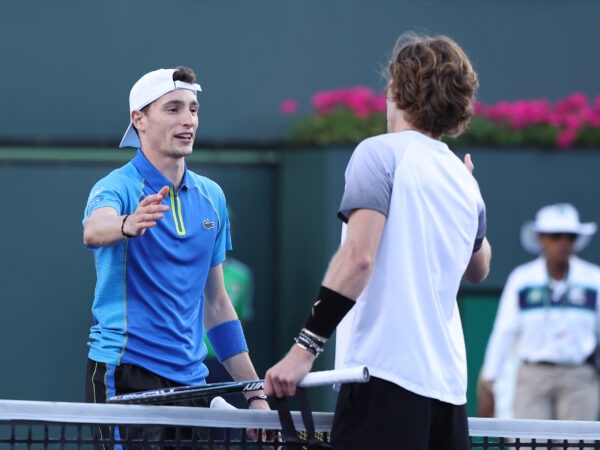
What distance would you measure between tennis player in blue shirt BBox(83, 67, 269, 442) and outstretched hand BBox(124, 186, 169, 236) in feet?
0.27

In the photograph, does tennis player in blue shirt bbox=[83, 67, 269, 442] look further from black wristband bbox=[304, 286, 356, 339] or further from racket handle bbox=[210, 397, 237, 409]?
black wristband bbox=[304, 286, 356, 339]

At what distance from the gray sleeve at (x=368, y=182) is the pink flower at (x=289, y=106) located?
7467 millimetres

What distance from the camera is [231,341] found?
4.42 metres

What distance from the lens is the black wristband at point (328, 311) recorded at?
3521 mm

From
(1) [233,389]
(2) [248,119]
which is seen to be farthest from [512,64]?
(1) [233,389]

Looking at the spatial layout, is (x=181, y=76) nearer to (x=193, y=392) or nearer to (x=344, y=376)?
(x=193, y=392)

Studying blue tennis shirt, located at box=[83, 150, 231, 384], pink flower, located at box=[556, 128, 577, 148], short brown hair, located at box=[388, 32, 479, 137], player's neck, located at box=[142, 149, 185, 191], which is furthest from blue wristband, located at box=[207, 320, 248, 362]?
pink flower, located at box=[556, 128, 577, 148]

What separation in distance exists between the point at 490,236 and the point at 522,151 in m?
0.76

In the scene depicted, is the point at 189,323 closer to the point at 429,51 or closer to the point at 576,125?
the point at 429,51

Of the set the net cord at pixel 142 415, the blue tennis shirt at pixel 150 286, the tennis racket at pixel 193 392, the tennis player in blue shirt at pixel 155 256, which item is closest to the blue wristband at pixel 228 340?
the tennis player in blue shirt at pixel 155 256

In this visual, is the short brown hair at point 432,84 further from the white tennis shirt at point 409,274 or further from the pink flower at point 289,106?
the pink flower at point 289,106

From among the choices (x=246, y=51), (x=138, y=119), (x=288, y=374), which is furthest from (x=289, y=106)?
(x=288, y=374)

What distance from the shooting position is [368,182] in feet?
11.7

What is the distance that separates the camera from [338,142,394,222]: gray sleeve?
355 centimetres
